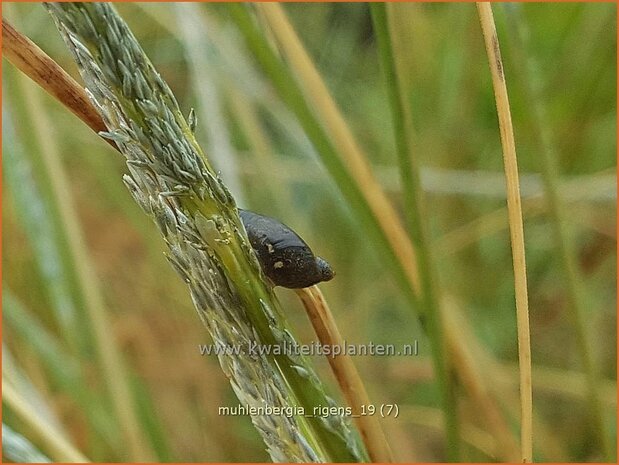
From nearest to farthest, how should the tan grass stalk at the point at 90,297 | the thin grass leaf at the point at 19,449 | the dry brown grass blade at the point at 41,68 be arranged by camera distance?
the dry brown grass blade at the point at 41,68, the thin grass leaf at the point at 19,449, the tan grass stalk at the point at 90,297

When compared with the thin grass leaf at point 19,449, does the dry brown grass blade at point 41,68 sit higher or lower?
higher

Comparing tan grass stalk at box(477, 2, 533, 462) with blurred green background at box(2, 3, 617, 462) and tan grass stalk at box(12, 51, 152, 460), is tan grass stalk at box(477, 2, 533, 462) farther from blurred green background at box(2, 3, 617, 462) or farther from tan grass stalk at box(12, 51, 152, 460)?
tan grass stalk at box(12, 51, 152, 460)

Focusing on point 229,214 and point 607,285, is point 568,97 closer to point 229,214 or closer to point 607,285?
point 607,285

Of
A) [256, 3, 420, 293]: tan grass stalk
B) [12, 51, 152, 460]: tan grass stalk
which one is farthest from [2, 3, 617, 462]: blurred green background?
[256, 3, 420, 293]: tan grass stalk

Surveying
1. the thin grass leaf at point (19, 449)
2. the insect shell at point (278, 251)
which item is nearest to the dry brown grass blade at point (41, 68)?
the insect shell at point (278, 251)

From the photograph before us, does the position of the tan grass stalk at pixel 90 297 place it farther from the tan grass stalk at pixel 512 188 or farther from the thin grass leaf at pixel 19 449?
the tan grass stalk at pixel 512 188

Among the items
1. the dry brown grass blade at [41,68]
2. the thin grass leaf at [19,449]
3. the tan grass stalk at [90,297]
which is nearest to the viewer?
the dry brown grass blade at [41,68]
